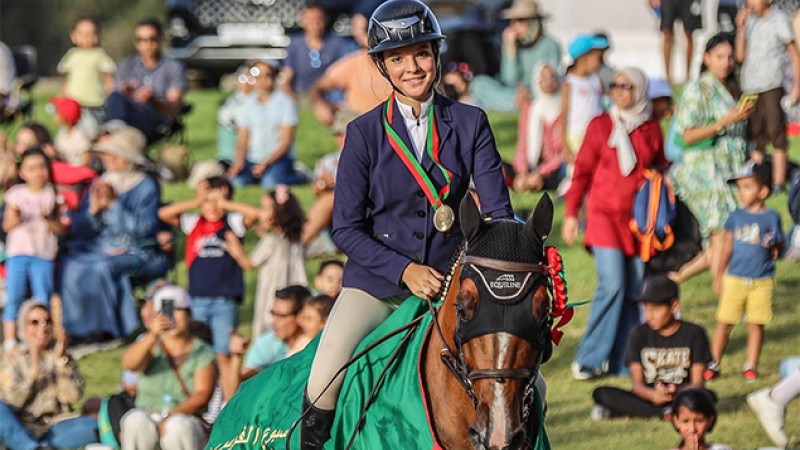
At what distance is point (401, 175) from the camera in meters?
6.67

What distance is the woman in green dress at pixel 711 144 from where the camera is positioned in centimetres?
1329

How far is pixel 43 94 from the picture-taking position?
24.1 metres

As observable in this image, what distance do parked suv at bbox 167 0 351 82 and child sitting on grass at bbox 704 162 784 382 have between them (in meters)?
11.7

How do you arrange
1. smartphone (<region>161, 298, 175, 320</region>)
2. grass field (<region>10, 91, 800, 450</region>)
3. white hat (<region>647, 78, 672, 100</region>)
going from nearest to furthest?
grass field (<region>10, 91, 800, 450</region>)
smartphone (<region>161, 298, 175, 320</region>)
white hat (<region>647, 78, 672, 100</region>)

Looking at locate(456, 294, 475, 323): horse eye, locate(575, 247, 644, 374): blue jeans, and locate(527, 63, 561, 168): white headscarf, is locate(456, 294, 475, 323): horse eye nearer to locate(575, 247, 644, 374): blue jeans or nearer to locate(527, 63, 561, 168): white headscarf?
locate(575, 247, 644, 374): blue jeans

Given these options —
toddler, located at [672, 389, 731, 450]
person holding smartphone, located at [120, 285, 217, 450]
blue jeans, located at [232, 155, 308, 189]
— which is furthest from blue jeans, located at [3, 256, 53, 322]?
toddler, located at [672, 389, 731, 450]

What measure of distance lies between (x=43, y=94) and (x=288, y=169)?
→ 25.4 ft

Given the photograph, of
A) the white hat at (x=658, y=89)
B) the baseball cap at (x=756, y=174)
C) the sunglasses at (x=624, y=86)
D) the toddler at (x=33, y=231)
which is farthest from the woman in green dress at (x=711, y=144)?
the toddler at (x=33, y=231)

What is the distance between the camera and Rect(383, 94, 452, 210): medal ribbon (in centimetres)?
663

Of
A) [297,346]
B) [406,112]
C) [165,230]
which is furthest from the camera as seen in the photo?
[165,230]

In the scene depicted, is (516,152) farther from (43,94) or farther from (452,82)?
(43,94)

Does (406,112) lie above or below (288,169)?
above

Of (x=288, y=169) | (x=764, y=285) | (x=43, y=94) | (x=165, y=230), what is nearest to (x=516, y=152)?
(x=288, y=169)

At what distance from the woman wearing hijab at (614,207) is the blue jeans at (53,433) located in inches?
137
